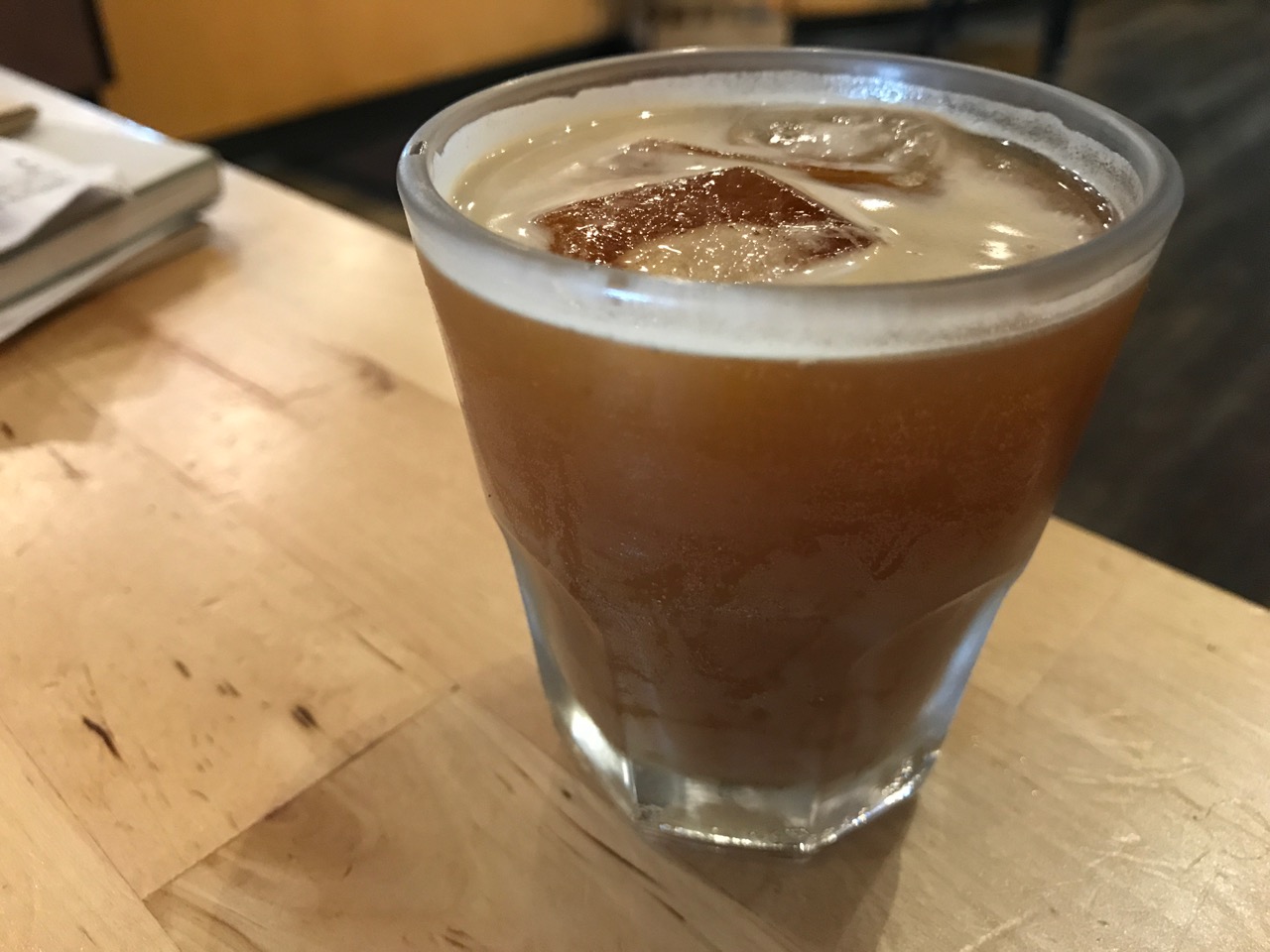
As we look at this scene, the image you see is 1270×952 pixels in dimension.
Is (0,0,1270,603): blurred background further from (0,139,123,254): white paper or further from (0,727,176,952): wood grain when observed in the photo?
(0,727,176,952): wood grain

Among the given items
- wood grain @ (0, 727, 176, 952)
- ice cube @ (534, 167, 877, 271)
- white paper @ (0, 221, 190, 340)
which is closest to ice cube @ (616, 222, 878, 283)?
ice cube @ (534, 167, 877, 271)

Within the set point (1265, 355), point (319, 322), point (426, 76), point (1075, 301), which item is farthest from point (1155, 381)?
point (426, 76)

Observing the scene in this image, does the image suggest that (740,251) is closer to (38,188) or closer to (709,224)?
(709,224)

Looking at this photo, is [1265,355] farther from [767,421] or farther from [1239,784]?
[767,421]

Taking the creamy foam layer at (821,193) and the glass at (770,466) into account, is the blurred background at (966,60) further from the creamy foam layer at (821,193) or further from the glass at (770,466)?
the glass at (770,466)

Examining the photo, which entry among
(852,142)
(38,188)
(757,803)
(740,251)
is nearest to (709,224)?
(740,251)
